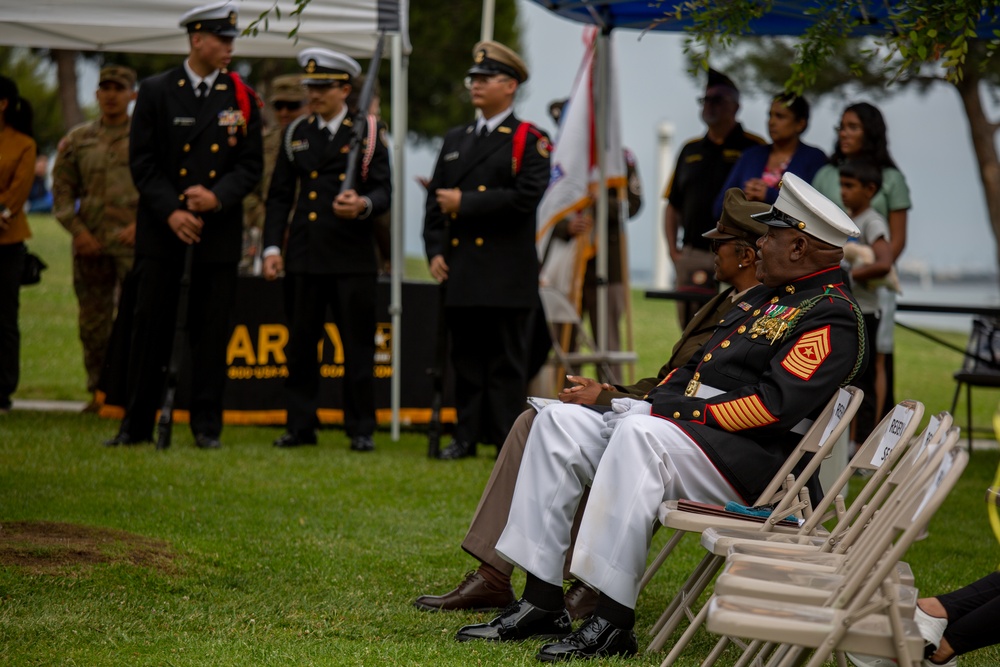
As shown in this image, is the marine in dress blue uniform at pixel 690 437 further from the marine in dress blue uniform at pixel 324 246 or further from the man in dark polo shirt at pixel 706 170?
the man in dark polo shirt at pixel 706 170

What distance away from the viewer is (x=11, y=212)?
33.4 ft

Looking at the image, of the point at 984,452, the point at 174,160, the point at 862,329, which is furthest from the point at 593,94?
the point at 862,329

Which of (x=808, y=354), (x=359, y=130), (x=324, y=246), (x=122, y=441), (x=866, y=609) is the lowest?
(x=122, y=441)

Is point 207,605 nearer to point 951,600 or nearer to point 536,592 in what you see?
point 536,592

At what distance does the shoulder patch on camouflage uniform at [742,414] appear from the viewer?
14.8 feet

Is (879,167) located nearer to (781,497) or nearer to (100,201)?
(781,497)

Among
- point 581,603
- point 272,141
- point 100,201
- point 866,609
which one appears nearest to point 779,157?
point 581,603

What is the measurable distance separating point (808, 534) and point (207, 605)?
220cm

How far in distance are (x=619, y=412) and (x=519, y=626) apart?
2.76 feet

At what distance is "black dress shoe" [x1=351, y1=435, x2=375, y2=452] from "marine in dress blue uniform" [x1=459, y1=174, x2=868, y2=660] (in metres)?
4.43

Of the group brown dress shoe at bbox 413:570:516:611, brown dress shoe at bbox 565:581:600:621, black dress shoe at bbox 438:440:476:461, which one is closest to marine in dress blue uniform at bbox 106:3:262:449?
black dress shoe at bbox 438:440:476:461

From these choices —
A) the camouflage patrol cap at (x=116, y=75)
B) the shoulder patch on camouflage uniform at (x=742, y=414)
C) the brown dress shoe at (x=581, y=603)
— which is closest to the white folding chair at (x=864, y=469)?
the shoulder patch on camouflage uniform at (x=742, y=414)

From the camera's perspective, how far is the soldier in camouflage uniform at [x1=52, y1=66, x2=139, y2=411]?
10.3m

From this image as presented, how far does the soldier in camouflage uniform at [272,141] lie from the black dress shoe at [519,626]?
5629 mm
